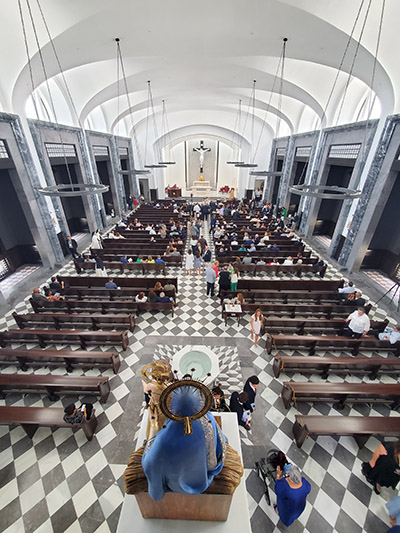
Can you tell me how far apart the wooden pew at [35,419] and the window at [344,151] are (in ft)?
45.7

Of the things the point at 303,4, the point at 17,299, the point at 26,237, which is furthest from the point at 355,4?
the point at 26,237

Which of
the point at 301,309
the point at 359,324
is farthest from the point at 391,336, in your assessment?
the point at 301,309

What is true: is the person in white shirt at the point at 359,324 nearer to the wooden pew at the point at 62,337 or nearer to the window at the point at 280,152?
the wooden pew at the point at 62,337

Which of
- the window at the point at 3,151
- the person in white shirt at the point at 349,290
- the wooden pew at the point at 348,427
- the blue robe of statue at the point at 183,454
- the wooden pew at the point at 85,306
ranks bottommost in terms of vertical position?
the wooden pew at the point at 85,306

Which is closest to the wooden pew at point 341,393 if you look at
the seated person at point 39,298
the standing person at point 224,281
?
the standing person at point 224,281

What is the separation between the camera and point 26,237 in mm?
11062

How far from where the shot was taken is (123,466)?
4020 millimetres

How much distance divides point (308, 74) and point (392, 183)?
21.6ft

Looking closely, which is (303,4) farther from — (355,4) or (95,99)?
(95,99)

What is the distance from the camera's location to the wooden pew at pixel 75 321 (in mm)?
6730

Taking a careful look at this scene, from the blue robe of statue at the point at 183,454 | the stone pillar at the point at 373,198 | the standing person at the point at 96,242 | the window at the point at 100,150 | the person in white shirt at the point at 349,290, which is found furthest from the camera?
the window at the point at 100,150

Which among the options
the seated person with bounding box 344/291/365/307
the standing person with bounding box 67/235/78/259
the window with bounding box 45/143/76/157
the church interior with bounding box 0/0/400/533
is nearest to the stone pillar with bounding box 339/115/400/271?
the church interior with bounding box 0/0/400/533

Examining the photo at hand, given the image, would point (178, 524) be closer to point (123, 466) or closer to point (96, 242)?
point (123, 466)

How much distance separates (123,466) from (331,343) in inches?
208
